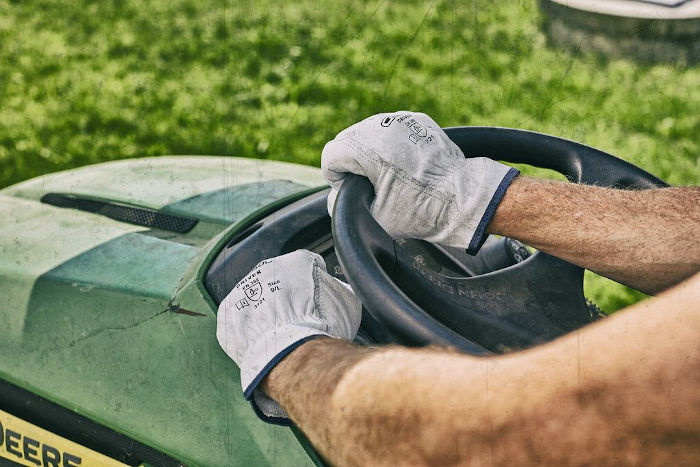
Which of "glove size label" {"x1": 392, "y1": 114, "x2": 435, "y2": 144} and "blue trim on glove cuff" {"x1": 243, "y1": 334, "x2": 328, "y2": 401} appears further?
"glove size label" {"x1": 392, "y1": 114, "x2": 435, "y2": 144}

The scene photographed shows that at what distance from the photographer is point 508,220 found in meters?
1.36

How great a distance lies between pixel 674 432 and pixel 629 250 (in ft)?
2.33

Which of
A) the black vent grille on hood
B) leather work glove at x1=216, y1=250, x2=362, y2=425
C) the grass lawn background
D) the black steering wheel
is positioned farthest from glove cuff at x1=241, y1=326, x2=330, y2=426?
the grass lawn background

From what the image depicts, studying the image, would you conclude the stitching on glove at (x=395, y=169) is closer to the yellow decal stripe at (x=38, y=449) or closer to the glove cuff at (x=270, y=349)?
the glove cuff at (x=270, y=349)

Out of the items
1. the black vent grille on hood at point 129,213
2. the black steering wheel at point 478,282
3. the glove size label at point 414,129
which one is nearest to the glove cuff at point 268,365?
the black steering wheel at point 478,282

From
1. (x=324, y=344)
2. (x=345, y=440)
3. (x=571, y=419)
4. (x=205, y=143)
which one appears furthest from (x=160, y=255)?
(x=205, y=143)

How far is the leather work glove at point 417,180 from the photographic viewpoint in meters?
1.35

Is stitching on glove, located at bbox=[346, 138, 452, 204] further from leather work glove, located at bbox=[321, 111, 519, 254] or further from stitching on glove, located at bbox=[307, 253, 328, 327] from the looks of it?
stitching on glove, located at bbox=[307, 253, 328, 327]

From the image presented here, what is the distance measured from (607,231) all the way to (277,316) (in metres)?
0.60

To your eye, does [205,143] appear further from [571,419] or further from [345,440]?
[571,419]

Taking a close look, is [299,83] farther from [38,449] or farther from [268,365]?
[268,365]

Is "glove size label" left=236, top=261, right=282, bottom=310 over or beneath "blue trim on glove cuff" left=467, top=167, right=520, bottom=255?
beneath

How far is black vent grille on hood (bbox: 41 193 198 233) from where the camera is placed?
194 centimetres

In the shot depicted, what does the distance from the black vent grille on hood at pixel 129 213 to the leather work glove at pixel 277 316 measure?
66 centimetres
